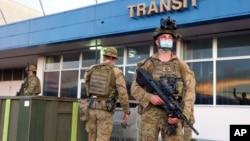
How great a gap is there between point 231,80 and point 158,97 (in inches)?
228

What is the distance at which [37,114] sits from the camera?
5.00 metres

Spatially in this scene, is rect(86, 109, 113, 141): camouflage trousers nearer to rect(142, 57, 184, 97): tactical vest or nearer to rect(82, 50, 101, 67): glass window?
rect(142, 57, 184, 97): tactical vest

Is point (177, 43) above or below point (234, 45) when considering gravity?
above

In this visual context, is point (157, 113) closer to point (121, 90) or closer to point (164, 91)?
point (164, 91)

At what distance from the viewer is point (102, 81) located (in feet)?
17.1

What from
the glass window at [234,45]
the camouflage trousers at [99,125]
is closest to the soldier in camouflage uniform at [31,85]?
the camouflage trousers at [99,125]

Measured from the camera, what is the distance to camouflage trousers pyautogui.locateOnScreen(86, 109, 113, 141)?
502 cm

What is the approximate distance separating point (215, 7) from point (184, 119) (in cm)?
511

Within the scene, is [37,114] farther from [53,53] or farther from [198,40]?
[53,53]

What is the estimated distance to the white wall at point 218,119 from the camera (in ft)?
27.3

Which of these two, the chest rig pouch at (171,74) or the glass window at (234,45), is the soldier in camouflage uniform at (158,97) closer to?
the chest rig pouch at (171,74)

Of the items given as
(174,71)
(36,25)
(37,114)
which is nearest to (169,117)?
(174,71)

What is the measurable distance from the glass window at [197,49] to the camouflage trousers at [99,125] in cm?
490

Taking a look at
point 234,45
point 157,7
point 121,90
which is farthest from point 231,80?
point 121,90
